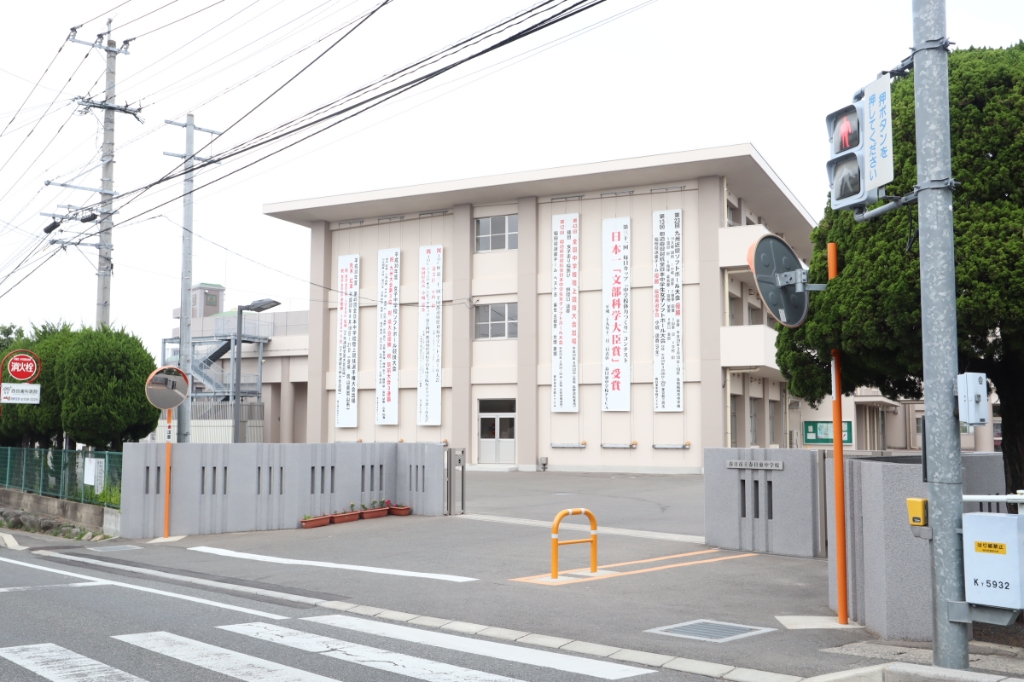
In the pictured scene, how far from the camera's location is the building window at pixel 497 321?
132 ft

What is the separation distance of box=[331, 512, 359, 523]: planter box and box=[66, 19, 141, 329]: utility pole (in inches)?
384

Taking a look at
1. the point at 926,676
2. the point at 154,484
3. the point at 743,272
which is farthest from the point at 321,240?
the point at 926,676

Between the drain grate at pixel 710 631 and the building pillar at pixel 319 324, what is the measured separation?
37671 mm

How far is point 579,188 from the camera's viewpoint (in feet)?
127

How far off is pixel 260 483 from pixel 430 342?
24.8m

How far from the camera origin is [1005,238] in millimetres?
7535

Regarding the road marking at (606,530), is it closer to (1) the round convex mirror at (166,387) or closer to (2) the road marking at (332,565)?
(2) the road marking at (332,565)

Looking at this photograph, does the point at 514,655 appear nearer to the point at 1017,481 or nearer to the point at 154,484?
the point at 1017,481

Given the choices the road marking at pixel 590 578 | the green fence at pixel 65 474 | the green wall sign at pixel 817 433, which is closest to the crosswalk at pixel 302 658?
the road marking at pixel 590 578

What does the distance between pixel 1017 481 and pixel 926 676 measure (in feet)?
12.4

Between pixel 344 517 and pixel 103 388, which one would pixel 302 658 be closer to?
pixel 344 517

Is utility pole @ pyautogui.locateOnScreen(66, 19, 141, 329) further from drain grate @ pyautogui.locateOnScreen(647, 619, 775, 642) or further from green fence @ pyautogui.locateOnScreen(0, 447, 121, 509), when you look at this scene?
drain grate @ pyautogui.locateOnScreen(647, 619, 775, 642)

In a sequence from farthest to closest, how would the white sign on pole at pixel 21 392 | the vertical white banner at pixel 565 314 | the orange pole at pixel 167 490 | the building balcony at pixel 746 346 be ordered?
the vertical white banner at pixel 565 314, the building balcony at pixel 746 346, the white sign on pole at pixel 21 392, the orange pole at pixel 167 490

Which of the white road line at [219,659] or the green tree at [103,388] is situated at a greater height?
the green tree at [103,388]
